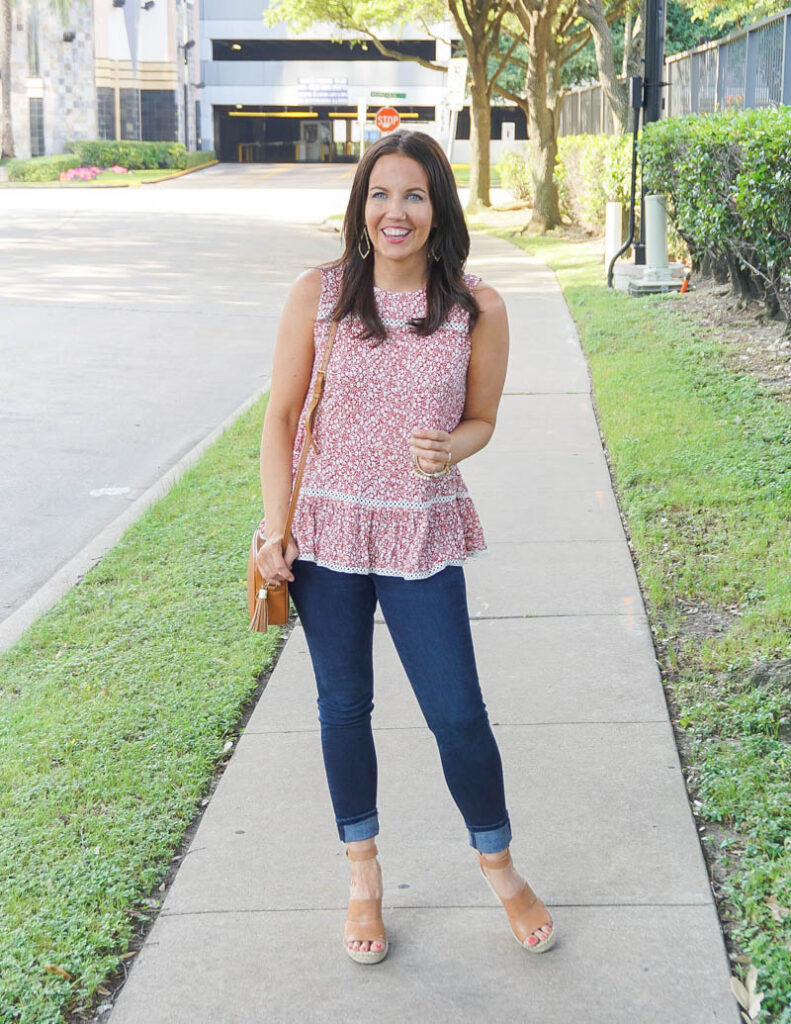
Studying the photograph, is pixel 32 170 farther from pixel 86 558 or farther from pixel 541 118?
pixel 86 558

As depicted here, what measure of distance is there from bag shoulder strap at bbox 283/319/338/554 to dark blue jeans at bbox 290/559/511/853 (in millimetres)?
108

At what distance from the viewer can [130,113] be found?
2379 inches

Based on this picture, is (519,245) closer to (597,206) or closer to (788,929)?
(597,206)

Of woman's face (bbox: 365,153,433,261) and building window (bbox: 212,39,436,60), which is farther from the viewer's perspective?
building window (bbox: 212,39,436,60)

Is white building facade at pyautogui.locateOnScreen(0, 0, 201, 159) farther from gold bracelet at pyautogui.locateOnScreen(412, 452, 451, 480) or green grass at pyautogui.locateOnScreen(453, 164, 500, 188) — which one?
gold bracelet at pyautogui.locateOnScreen(412, 452, 451, 480)

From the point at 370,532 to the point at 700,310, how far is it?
10769 mm

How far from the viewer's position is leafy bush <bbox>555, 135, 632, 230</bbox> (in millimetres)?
18734

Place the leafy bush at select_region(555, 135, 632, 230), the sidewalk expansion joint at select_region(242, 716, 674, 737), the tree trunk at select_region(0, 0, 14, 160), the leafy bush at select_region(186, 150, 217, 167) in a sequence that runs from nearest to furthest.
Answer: the sidewalk expansion joint at select_region(242, 716, 674, 737) → the leafy bush at select_region(555, 135, 632, 230) → the tree trunk at select_region(0, 0, 14, 160) → the leafy bush at select_region(186, 150, 217, 167)

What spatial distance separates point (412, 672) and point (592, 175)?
20.6 meters

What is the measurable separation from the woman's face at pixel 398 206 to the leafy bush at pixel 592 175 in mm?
15894

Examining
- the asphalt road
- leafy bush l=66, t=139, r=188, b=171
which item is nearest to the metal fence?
the asphalt road

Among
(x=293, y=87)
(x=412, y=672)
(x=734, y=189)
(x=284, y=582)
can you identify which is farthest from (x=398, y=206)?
(x=293, y=87)

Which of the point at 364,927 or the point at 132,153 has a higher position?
the point at 132,153

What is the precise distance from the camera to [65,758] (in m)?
4.13
